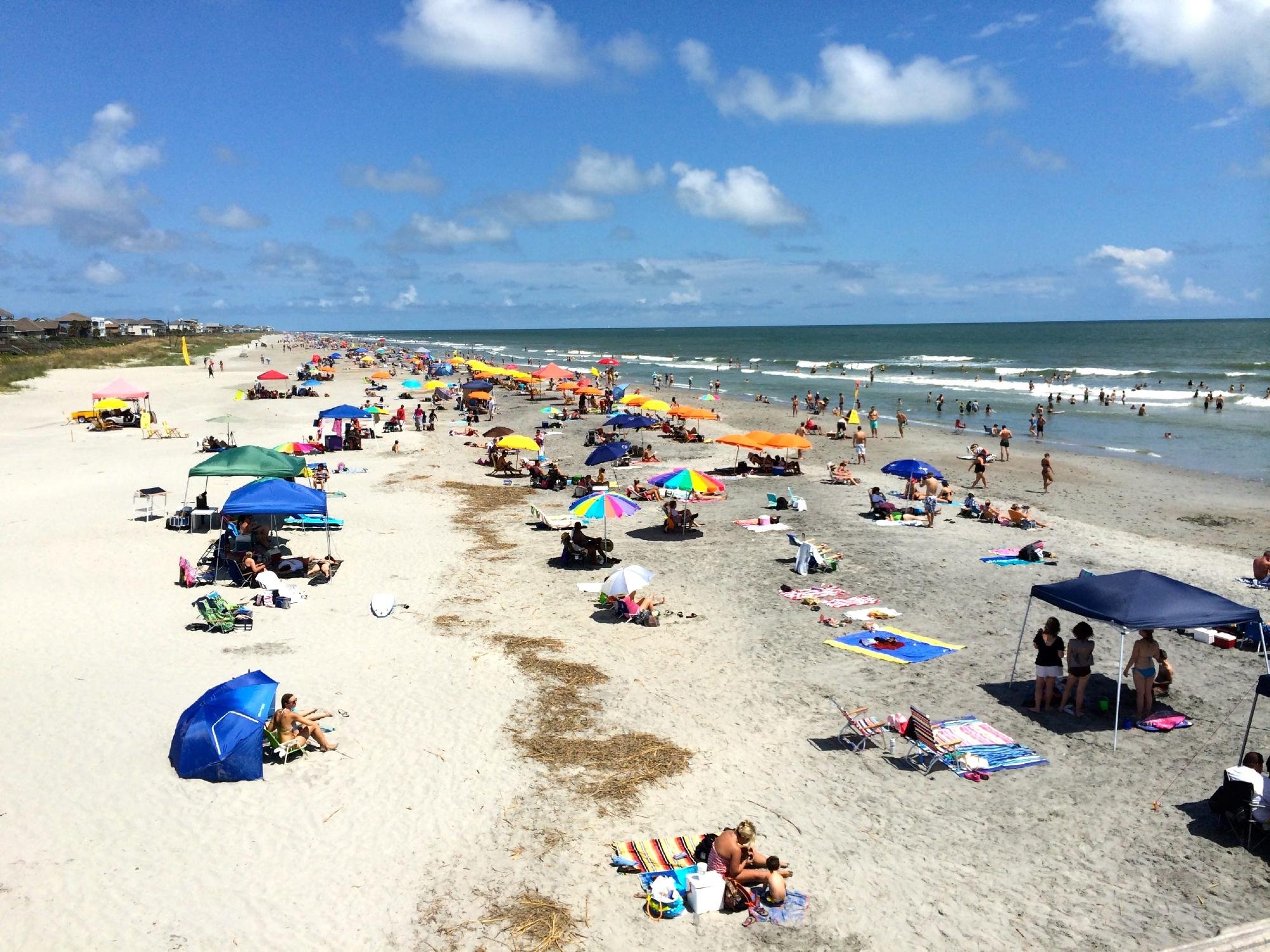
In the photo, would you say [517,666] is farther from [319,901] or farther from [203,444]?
[203,444]

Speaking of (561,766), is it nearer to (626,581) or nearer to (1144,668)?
(626,581)

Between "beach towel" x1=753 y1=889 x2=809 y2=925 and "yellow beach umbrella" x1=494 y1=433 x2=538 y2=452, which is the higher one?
"yellow beach umbrella" x1=494 y1=433 x2=538 y2=452

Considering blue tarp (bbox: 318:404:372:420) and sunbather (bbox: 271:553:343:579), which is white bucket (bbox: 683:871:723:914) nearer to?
sunbather (bbox: 271:553:343:579)

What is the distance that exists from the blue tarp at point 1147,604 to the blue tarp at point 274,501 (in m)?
11.2

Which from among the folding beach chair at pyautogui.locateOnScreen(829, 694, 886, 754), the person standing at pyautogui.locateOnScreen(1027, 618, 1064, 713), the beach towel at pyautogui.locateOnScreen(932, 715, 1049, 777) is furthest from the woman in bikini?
the folding beach chair at pyautogui.locateOnScreen(829, 694, 886, 754)

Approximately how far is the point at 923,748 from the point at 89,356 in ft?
232

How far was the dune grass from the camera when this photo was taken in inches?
1875

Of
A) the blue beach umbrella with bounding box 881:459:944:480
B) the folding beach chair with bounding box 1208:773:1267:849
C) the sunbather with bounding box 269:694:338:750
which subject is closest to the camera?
the folding beach chair with bounding box 1208:773:1267:849

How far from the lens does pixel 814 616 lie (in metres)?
12.3

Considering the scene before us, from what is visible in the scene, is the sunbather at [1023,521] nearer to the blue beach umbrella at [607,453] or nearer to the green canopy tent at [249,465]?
the blue beach umbrella at [607,453]

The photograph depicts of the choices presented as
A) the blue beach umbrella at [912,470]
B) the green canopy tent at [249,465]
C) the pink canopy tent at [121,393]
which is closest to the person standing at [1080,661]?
the blue beach umbrella at [912,470]

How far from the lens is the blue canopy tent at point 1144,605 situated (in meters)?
8.28

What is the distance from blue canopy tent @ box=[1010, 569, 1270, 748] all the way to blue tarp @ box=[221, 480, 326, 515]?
11.2 meters

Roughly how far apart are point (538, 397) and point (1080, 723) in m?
41.1
